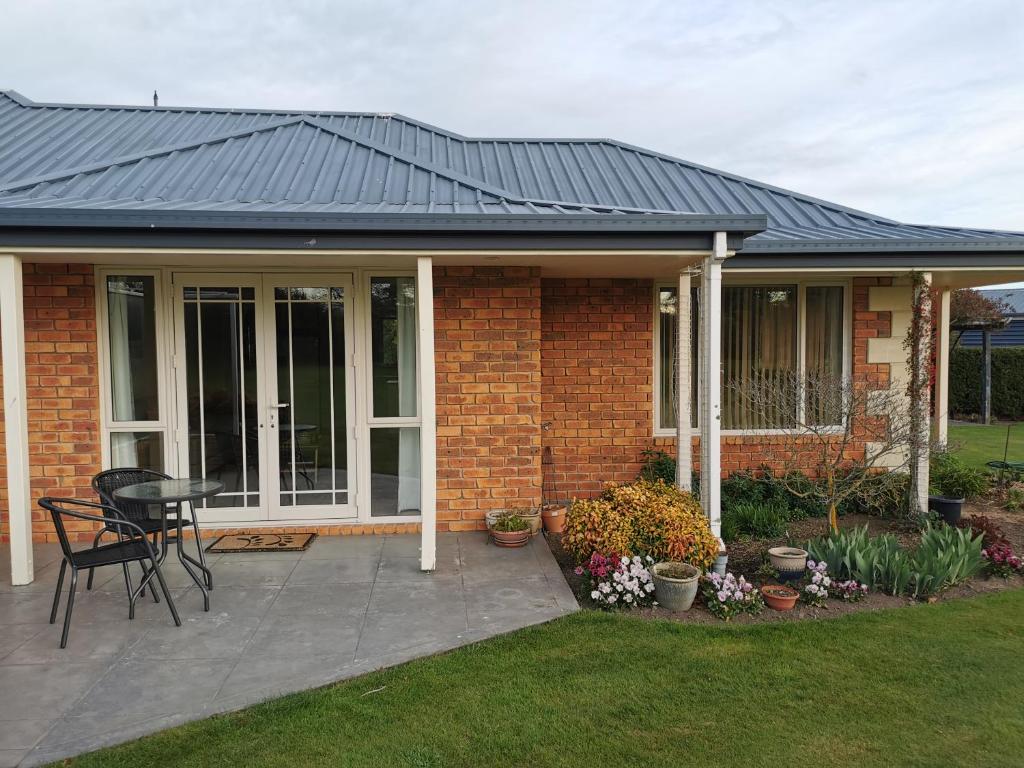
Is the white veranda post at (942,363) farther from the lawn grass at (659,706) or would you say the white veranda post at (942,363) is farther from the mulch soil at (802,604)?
the lawn grass at (659,706)

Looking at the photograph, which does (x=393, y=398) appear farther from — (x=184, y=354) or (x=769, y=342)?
(x=769, y=342)

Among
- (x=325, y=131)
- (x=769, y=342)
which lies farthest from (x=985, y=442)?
(x=325, y=131)

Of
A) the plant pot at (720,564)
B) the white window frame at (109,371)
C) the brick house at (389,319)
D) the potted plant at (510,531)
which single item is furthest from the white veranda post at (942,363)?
the white window frame at (109,371)

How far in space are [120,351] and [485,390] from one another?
3.34 metres

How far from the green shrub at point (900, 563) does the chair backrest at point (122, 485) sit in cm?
493

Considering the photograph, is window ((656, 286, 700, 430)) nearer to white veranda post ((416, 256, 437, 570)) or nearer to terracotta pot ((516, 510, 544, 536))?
terracotta pot ((516, 510, 544, 536))

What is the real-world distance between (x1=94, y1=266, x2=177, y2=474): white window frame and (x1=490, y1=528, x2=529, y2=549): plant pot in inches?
121

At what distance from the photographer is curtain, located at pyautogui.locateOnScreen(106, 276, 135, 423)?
6180 mm

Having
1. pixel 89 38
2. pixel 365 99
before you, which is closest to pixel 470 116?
pixel 365 99

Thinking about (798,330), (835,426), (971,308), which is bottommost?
(835,426)

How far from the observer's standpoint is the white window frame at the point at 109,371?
6109 mm

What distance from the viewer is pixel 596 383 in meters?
7.32

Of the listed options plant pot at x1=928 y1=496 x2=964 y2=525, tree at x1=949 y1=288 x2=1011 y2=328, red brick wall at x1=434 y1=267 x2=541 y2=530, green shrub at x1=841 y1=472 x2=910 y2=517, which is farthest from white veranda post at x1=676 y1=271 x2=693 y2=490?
tree at x1=949 y1=288 x2=1011 y2=328

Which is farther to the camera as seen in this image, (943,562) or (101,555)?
(943,562)
